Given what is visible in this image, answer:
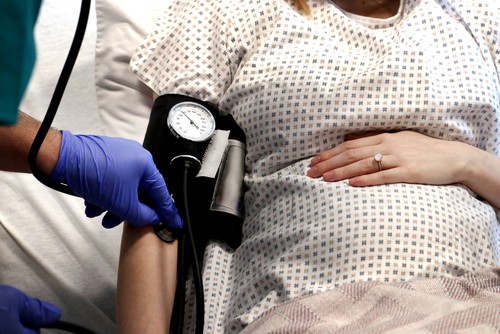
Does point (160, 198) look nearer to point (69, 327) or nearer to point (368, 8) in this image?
point (69, 327)

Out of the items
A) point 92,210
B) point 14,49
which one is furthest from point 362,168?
point 14,49

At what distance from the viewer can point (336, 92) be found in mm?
1412

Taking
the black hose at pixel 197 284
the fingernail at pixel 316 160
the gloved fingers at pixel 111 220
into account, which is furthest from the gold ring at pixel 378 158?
the gloved fingers at pixel 111 220

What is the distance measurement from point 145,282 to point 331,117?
0.47m

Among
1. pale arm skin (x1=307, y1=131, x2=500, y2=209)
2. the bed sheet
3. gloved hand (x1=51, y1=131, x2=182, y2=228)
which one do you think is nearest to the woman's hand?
pale arm skin (x1=307, y1=131, x2=500, y2=209)

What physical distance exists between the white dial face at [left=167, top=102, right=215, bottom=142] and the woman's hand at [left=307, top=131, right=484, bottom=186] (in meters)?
0.22

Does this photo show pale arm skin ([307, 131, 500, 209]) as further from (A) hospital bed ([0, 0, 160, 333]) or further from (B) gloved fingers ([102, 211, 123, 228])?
(A) hospital bed ([0, 0, 160, 333])

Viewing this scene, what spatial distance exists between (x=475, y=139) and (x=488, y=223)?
185 mm

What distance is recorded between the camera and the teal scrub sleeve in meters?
0.75

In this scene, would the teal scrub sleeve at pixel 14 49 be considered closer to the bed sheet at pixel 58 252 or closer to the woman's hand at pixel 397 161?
the woman's hand at pixel 397 161

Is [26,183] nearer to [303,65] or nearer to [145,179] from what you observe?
[145,179]

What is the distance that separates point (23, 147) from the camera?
127 cm

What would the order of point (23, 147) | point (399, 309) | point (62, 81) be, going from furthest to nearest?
point (23, 147) < point (399, 309) < point (62, 81)

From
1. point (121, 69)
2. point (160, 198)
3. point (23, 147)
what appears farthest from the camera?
point (121, 69)
